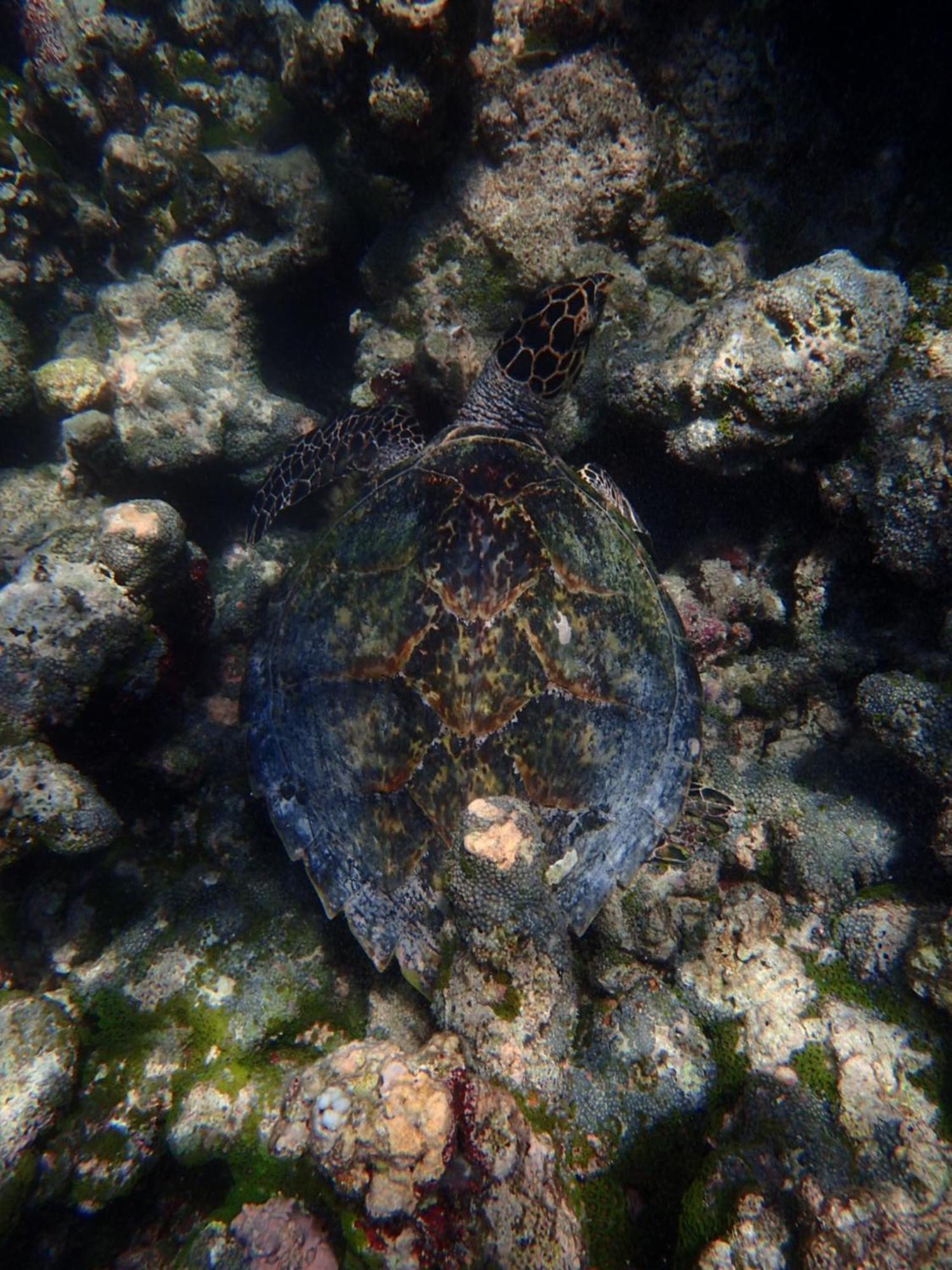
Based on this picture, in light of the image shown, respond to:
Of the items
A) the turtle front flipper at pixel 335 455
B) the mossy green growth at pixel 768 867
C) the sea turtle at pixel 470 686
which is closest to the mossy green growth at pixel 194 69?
the turtle front flipper at pixel 335 455

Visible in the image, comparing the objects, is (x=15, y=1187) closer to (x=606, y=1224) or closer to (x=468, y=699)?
(x=606, y=1224)

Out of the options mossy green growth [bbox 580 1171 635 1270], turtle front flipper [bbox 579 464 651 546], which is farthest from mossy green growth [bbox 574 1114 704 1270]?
turtle front flipper [bbox 579 464 651 546]

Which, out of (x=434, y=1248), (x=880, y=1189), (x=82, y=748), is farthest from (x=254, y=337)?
(x=880, y=1189)

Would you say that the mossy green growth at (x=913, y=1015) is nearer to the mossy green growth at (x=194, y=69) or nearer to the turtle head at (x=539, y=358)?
the turtle head at (x=539, y=358)

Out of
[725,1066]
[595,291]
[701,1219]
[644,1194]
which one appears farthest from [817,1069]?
[595,291]

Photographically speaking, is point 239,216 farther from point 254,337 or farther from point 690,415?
point 690,415

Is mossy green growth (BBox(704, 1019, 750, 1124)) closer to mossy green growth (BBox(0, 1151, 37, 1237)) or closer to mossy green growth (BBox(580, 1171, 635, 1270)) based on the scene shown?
mossy green growth (BBox(580, 1171, 635, 1270))
